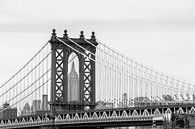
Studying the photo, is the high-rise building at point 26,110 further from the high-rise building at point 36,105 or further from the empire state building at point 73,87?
the empire state building at point 73,87

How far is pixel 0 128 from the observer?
17012 centimetres

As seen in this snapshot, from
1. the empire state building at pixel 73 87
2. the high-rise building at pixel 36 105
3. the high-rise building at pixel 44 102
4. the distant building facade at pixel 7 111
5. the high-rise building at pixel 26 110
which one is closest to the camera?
the empire state building at pixel 73 87

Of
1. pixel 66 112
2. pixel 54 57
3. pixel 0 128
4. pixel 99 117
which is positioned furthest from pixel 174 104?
pixel 0 128

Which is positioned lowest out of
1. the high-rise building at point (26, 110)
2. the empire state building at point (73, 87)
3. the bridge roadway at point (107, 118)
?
the bridge roadway at point (107, 118)

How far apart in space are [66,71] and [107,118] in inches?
918

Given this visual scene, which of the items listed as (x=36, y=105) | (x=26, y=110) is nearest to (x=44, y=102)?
(x=36, y=105)

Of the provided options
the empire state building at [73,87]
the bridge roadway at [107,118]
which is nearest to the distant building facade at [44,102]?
the bridge roadway at [107,118]

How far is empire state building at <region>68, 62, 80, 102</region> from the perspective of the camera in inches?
6319

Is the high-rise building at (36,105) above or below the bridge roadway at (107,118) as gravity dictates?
above

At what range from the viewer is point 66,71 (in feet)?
532

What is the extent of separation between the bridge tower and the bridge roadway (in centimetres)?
441

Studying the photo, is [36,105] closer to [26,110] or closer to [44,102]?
[44,102]

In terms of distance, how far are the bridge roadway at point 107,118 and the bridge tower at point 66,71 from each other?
441 cm

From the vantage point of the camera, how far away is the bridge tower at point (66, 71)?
159750 mm
